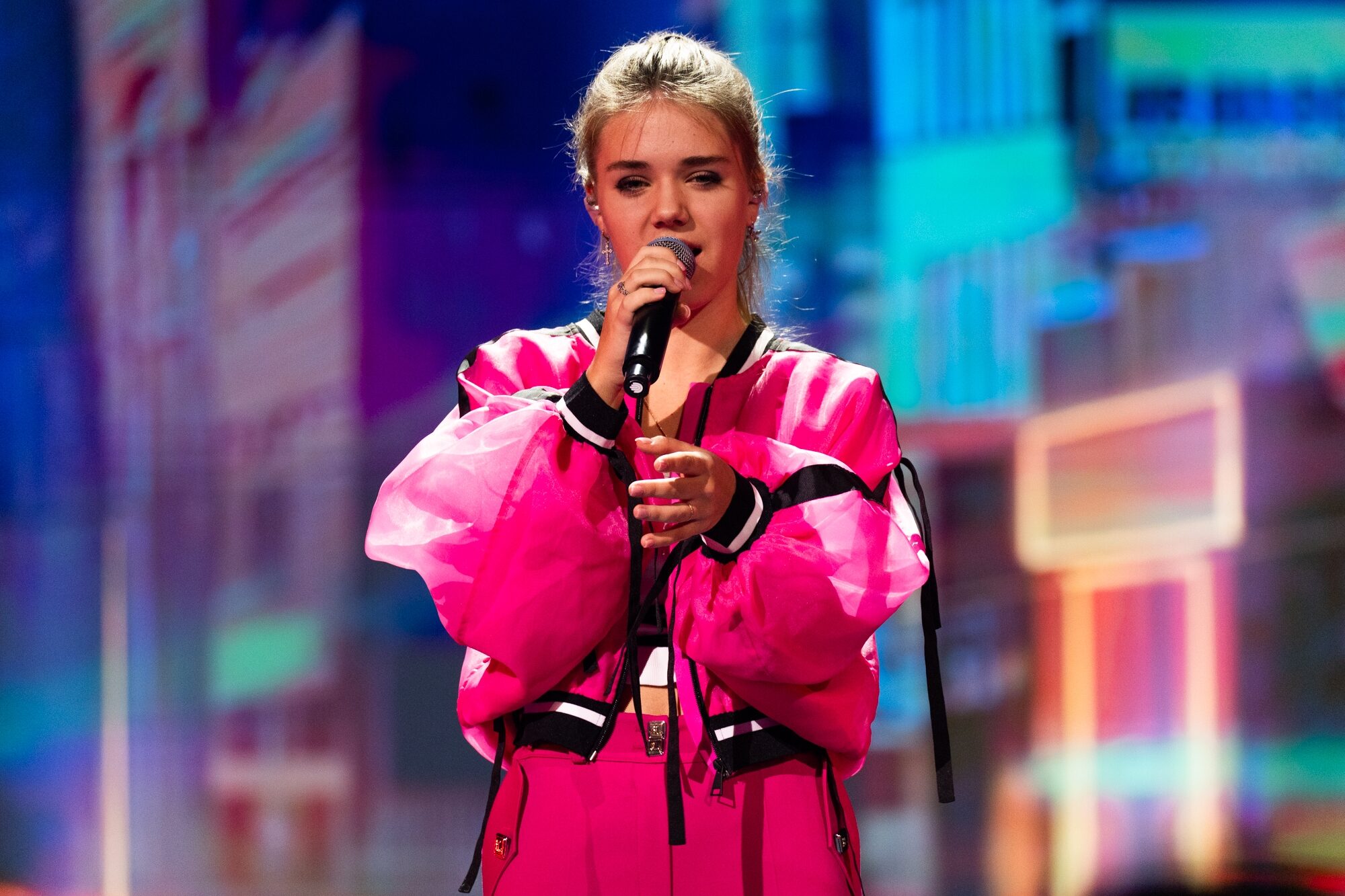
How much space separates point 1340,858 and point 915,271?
136 centimetres

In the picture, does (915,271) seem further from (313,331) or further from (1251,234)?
(313,331)

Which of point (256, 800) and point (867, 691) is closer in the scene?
point (867, 691)

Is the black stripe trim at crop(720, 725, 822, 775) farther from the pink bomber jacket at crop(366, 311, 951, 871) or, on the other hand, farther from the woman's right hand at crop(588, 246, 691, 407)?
the woman's right hand at crop(588, 246, 691, 407)

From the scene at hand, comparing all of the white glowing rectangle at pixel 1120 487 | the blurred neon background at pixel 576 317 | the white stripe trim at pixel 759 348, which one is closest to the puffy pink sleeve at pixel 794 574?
the white stripe trim at pixel 759 348

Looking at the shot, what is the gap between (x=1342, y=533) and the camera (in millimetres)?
2467

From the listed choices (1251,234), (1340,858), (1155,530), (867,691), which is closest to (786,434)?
(867,691)

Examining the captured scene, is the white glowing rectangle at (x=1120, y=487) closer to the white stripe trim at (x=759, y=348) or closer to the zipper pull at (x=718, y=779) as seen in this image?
the white stripe trim at (x=759, y=348)

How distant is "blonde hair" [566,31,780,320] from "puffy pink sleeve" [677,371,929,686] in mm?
210

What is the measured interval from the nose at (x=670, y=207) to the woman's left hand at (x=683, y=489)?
18 centimetres

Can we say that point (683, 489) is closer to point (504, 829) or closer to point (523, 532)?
point (523, 532)

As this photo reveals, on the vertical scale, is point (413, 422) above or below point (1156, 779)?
above

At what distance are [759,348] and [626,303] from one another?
0.67ft

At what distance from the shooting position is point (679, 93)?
91 cm

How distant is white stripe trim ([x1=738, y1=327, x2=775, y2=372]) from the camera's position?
0.96 metres
